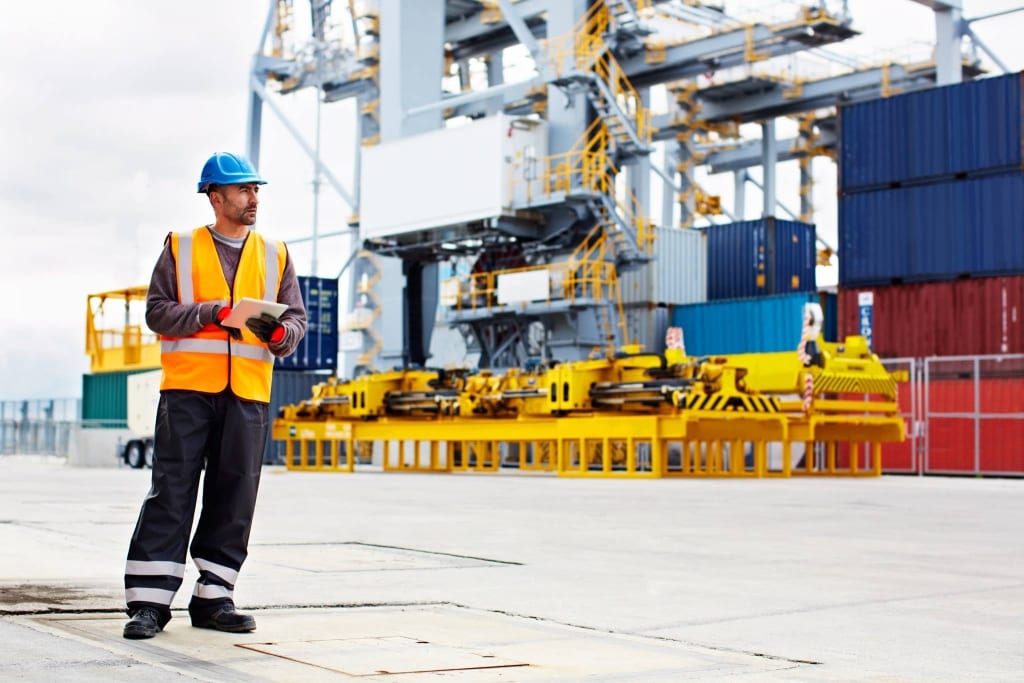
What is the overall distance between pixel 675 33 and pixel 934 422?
22.4 m

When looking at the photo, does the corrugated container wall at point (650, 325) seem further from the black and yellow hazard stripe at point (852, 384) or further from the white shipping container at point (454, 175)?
the black and yellow hazard stripe at point (852, 384)

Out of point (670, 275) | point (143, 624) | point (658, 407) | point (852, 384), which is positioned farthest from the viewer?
point (670, 275)

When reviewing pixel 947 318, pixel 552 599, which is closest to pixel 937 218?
pixel 947 318

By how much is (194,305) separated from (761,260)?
35.4m

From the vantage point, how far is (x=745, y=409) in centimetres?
2147

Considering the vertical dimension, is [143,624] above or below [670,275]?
below

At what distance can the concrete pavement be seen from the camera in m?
4.00

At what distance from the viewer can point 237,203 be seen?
4.97m

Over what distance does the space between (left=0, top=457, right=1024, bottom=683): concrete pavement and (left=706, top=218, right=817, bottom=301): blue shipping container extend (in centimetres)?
2760

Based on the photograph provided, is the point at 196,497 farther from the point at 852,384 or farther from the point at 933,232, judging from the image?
the point at 933,232

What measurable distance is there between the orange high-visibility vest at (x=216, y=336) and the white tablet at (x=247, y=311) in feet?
0.37

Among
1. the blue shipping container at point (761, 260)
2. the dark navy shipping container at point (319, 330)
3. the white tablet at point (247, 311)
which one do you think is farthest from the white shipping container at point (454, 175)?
the white tablet at point (247, 311)

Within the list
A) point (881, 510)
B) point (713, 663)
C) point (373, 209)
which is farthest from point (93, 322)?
point (713, 663)

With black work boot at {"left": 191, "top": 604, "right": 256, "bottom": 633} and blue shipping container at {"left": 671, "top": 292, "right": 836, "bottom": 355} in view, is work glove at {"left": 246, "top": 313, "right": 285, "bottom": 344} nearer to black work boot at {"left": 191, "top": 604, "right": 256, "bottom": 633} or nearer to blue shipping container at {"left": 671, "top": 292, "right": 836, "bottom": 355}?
black work boot at {"left": 191, "top": 604, "right": 256, "bottom": 633}
